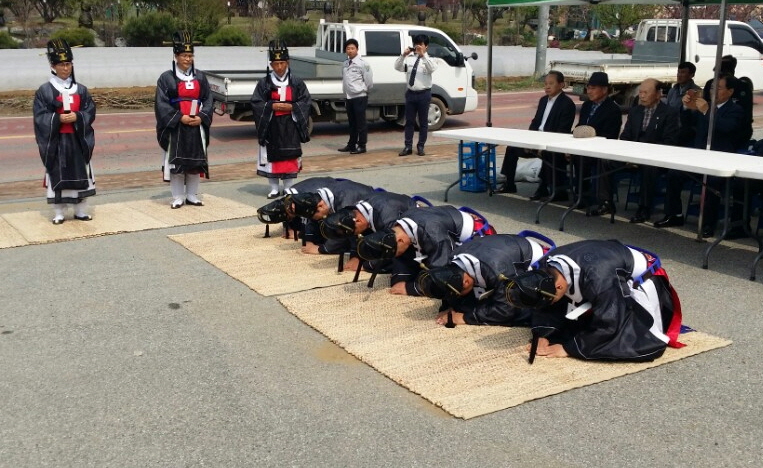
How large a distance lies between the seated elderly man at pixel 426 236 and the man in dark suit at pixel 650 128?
3.14m

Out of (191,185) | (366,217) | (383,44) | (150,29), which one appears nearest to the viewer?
(366,217)

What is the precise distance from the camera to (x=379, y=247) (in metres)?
6.20

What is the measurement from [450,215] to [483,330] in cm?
98

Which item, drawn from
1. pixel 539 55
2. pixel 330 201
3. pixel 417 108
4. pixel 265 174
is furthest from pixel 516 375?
pixel 539 55

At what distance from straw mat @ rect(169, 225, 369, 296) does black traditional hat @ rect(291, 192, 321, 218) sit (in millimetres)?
469

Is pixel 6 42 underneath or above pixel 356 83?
above

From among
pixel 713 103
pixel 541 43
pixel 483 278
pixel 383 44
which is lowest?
pixel 483 278

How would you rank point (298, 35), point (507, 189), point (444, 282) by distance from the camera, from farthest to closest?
point (298, 35)
point (507, 189)
point (444, 282)

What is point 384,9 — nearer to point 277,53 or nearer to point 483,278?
point 277,53

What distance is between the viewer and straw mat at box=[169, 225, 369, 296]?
7172mm

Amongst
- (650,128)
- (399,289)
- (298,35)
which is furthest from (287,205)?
(298,35)

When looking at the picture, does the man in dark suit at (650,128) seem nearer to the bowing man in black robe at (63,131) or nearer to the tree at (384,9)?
the bowing man in black robe at (63,131)

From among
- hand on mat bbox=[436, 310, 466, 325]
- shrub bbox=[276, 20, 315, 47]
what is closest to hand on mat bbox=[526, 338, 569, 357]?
hand on mat bbox=[436, 310, 466, 325]

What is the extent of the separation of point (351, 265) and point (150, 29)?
27.6 meters
